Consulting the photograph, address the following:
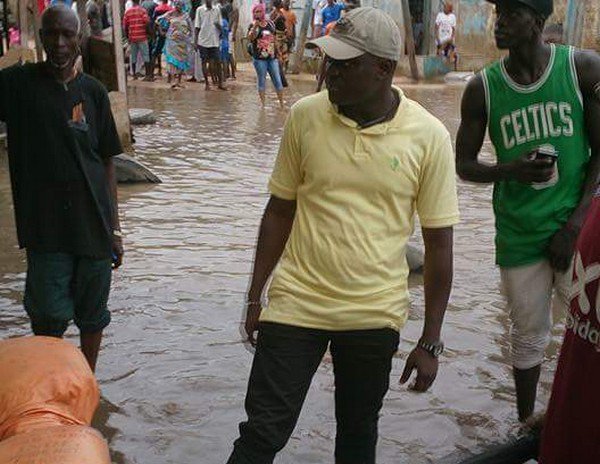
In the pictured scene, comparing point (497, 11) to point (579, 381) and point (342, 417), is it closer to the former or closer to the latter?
point (342, 417)

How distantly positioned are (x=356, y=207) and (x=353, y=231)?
0.24 ft

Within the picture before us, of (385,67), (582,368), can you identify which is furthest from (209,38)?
(582,368)

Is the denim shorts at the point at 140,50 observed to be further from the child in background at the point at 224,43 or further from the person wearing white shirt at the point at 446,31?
the person wearing white shirt at the point at 446,31

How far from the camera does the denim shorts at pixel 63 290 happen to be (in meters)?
4.07

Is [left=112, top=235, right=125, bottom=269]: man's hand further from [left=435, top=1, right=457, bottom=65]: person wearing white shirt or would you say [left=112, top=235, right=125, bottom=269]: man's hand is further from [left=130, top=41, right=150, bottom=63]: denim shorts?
[left=435, top=1, right=457, bottom=65]: person wearing white shirt

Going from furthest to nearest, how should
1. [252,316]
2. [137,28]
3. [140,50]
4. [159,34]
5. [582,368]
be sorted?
[159,34] → [140,50] → [137,28] → [252,316] → [582,368]

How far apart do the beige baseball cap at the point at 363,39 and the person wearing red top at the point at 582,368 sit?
1.20 meters

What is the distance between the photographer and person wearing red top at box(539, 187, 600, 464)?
1.94 metres

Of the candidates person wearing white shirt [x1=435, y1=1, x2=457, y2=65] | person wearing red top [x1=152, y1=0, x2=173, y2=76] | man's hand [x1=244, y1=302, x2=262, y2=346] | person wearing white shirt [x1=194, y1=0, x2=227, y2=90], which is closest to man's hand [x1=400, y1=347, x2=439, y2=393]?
man's hand [x1=244, y1=302, x2=262, y2=346]

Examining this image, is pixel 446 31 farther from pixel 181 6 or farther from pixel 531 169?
pixel 531 169

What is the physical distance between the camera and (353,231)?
3082 mm

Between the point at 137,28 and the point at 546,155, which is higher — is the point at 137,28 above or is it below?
below

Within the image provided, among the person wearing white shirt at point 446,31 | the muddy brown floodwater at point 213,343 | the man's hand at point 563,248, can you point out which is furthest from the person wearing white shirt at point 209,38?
the man's hand at point 563,248

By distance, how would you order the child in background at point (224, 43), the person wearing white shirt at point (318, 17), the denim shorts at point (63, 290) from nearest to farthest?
1. the denim shorts at point (63, 290)
2. the child in background at point (224, 43)
3. the person wearing white shirt at point (318, 17)
